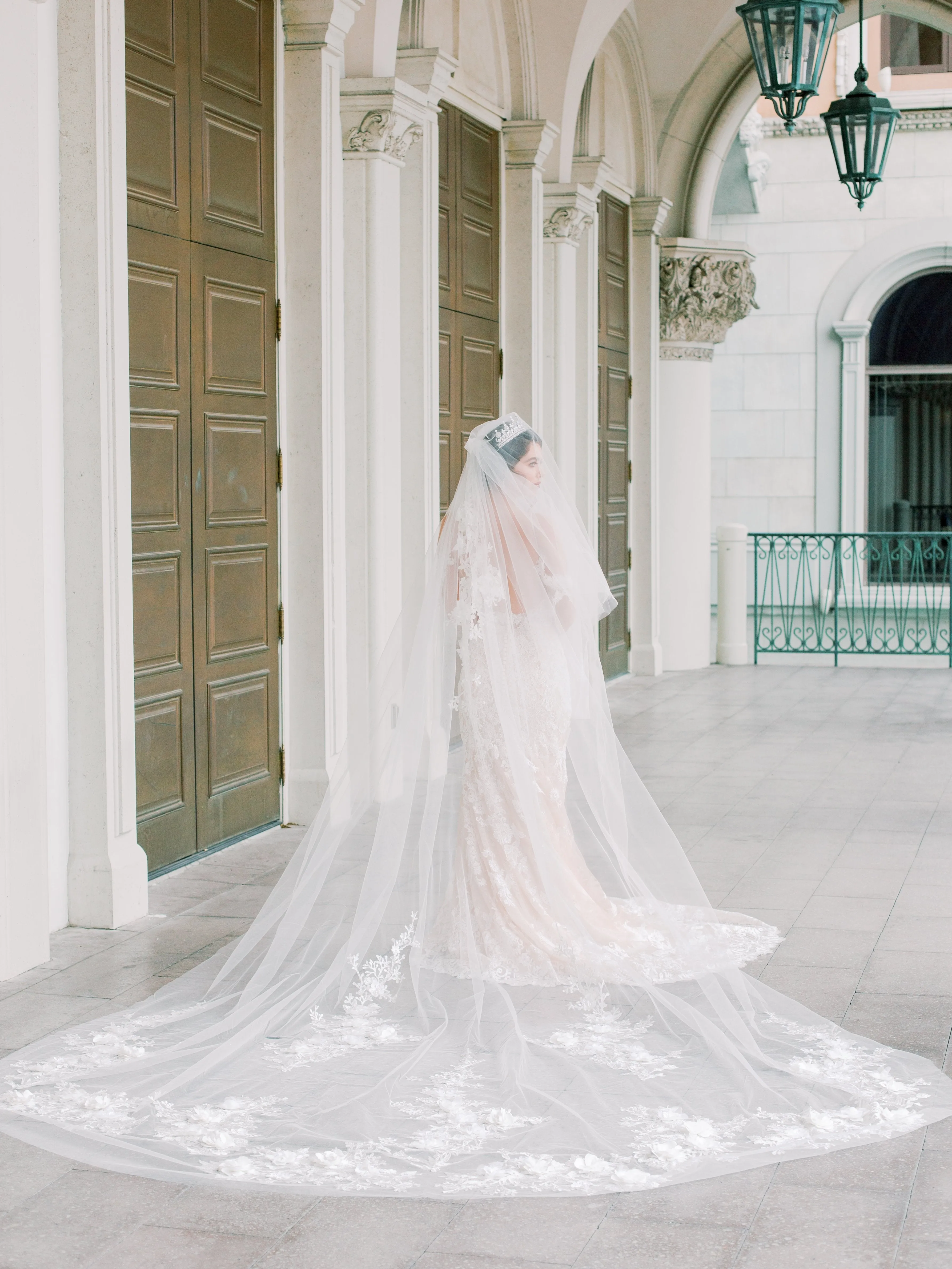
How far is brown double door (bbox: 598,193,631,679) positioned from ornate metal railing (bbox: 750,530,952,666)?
1.88 meters

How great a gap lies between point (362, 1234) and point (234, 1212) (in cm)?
29

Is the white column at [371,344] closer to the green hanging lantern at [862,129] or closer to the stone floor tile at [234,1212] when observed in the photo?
the green hanging lantern at [862,129]

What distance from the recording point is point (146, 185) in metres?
6.01

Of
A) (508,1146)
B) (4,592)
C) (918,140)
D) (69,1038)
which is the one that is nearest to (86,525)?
(4,592)

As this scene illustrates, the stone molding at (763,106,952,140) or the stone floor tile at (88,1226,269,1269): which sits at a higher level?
the stone molding at (763,106,952,140)

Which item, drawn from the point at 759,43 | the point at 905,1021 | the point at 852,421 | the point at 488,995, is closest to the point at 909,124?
the point at 852,421

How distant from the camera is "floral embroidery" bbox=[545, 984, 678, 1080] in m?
4.09

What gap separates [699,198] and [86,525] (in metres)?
9.56

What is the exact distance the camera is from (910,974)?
5.01 m

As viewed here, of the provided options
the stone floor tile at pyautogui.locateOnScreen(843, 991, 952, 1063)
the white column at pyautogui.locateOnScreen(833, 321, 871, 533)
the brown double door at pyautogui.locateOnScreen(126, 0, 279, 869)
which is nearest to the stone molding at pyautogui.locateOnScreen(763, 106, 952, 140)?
the white column at pyautogui.locateOnScreen(833, 321, 871, 533)

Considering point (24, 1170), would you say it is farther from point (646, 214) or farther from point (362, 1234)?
point (646, 214)

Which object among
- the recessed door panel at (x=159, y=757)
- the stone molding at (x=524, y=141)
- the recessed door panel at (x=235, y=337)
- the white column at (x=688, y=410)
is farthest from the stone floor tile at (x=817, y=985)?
the white column at (x=688, y=410)

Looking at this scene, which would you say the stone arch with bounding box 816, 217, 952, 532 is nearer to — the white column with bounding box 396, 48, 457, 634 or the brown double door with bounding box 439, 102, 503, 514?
the brown double door with bounding box 439, 102, 503, 514

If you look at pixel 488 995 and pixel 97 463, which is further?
pixel 97 463
